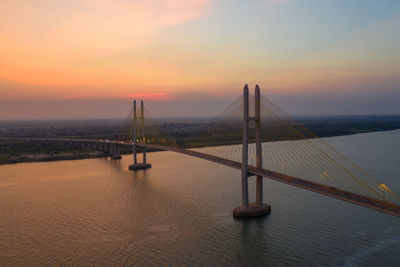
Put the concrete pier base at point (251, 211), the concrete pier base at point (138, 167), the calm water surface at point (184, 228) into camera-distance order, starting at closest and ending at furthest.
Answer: the calm water surface at point (184, 228), the concrete pier base at point (251, 211), the concrete pier base at point (138, 167)

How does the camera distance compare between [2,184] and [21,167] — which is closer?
[2,184]

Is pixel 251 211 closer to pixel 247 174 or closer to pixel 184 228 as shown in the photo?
pixel 247 174

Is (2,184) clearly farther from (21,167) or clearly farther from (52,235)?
(52,235)

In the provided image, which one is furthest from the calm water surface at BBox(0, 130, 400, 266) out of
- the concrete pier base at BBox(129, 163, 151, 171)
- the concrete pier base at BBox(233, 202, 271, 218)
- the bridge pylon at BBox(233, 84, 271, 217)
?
the concrete pier base at BBox(129, 163, 151, 171)

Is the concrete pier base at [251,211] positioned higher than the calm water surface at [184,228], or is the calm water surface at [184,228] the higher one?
the concrete pier base at [251,211]

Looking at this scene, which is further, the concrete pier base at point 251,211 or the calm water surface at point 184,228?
the concrete pier base at point 251,211

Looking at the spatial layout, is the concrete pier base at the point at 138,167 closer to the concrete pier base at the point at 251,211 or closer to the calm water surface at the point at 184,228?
the calm water surface at the point at 184,228

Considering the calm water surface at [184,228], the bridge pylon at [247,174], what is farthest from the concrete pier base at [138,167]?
the bridge pylon at [247,174]

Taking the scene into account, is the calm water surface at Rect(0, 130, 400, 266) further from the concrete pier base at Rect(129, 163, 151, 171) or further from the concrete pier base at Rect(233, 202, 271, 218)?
the concrete pier base at Rect(129, 163, 151, 171)

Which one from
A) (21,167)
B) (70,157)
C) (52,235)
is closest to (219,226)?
(52,235)
